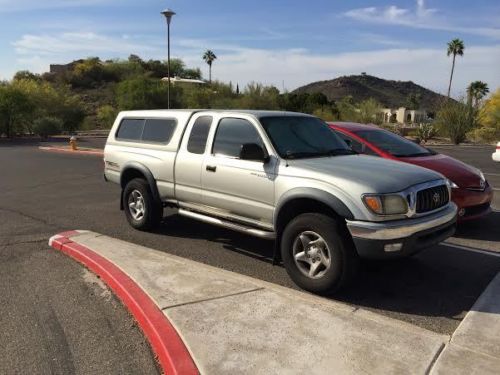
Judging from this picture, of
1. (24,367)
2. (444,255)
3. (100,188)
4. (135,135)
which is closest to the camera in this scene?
(24,367)

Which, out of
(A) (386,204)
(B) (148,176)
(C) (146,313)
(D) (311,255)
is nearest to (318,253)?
(D) (311,255)

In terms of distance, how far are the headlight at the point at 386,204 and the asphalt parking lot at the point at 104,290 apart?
0.89 metres

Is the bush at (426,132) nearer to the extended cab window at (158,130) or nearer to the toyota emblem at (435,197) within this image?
the extended cab window at (158,130)

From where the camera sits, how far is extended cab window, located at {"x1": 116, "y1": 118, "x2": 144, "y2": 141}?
7.40 meters

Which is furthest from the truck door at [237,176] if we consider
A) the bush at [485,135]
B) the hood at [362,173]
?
the bush at [485,135]

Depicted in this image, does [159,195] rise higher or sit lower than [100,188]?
higher

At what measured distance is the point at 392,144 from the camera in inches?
312

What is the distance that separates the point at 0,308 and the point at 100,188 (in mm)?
7454

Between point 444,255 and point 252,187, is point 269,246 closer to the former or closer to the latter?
point 252,187

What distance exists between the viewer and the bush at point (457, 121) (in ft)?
113

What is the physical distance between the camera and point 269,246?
6.59 meters

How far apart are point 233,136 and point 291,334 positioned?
274cm

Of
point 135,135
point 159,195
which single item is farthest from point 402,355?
point 135,135

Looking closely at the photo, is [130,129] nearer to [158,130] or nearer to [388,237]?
[158,130]
